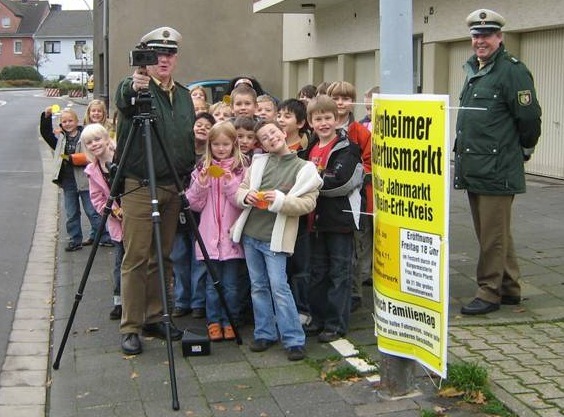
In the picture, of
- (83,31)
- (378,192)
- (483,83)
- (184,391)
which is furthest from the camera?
(83,31)

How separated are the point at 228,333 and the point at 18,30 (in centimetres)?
11940

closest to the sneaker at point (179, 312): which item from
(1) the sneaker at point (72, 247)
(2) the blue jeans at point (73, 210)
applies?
(2) the blue jeans at point (73, 210)

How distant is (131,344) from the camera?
5.57m

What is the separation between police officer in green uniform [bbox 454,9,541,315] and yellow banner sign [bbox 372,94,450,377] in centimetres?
164

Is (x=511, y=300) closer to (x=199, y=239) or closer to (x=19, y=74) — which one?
(x=199, y=239)

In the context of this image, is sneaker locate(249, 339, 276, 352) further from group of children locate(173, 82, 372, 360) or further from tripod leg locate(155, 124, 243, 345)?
tripod leg locate(155, 124, 243, 345)

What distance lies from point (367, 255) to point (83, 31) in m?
109

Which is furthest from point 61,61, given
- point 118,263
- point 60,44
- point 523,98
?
point 523,98

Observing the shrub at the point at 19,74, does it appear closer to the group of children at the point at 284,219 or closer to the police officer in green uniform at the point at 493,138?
the group of children at the point at 284,219

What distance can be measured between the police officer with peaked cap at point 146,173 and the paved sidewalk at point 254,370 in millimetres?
371

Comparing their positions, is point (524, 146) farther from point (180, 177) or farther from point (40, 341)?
point (40, 341)

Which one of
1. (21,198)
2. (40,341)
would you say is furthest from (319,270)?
(21,198)

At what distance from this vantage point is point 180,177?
577cm

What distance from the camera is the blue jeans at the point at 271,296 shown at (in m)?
5.38
